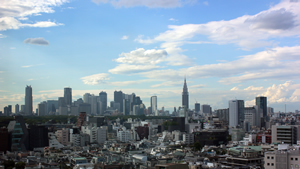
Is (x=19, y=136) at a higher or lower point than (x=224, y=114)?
higher

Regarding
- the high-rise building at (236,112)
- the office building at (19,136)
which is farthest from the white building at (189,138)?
the high-rise building at (236,112)

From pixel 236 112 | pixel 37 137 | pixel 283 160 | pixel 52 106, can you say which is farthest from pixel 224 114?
pixel 283 160

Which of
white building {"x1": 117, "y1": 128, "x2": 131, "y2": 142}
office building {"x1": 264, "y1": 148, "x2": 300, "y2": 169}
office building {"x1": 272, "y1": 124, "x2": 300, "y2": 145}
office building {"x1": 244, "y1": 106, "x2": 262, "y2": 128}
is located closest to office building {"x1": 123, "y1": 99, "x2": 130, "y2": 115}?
office building {"x1": 244, "y1": 106, "x2": 262, "y2": 128}

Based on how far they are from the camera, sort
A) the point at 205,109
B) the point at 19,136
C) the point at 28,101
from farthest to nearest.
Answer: the point at 205,109 → the point at 28,101 → the point at 19,136

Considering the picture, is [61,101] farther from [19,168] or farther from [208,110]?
[19,168]

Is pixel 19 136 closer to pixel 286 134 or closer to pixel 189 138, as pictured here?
pixel 189 138

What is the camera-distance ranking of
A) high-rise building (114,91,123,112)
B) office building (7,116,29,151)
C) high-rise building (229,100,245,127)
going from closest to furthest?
office building (7,116,29,151)
high-rise building (229,100,245,127)
high-rise building (114,91,123,112)

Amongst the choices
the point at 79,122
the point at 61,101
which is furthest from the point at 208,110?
the point at 79,122

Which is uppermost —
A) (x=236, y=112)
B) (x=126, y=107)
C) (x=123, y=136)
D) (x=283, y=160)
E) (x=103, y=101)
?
(x=103, y=101)

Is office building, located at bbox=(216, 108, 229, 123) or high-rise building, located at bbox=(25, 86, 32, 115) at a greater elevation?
high-rise building, located at bbox=(25, 86, 32, 115)

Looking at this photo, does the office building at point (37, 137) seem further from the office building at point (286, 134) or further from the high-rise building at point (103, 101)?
the high-rise building at point (103, 101)

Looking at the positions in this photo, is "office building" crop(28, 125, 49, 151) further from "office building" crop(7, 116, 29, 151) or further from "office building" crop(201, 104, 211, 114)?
"office building" crop(201, 104, 211, 114)
